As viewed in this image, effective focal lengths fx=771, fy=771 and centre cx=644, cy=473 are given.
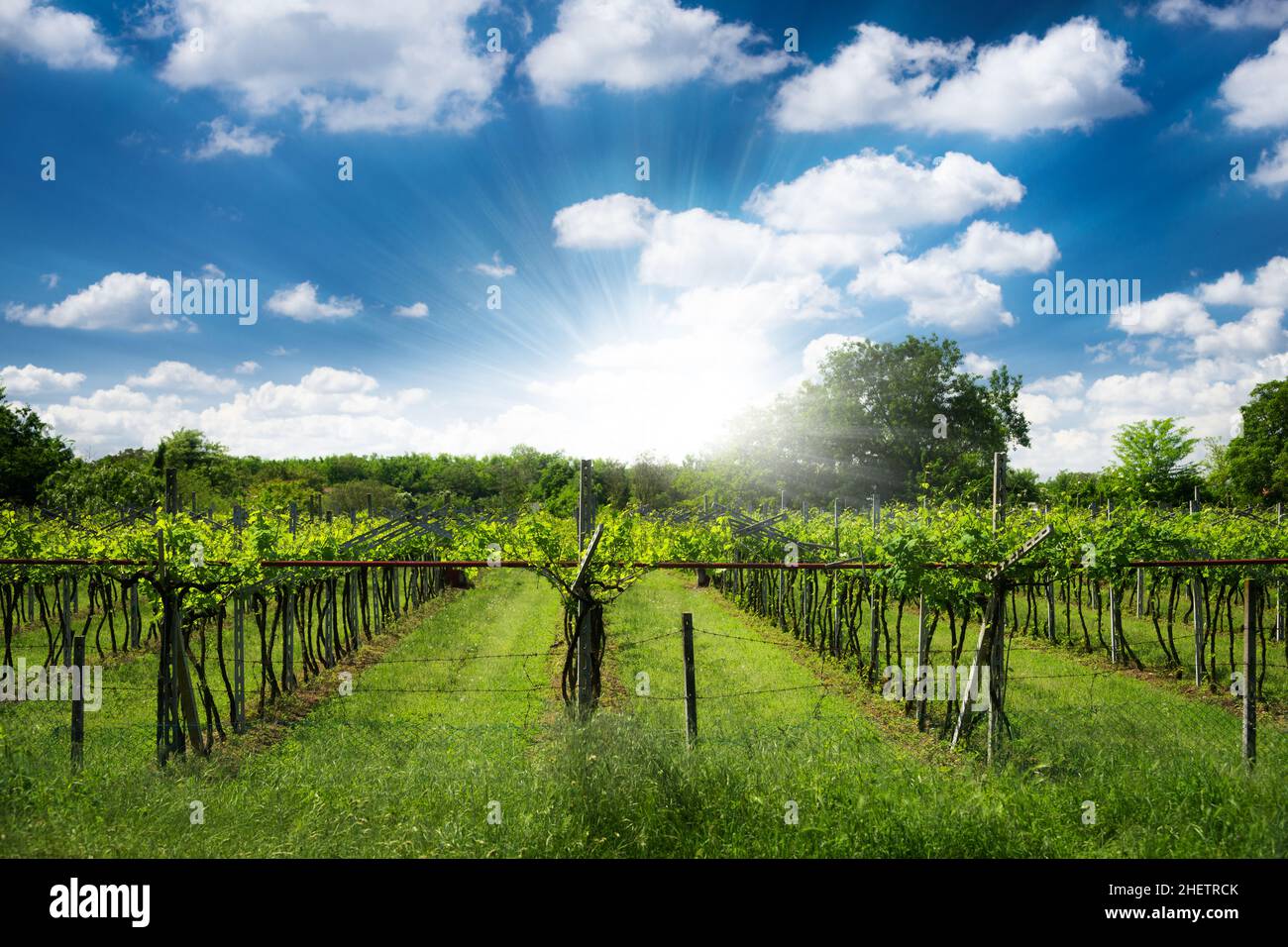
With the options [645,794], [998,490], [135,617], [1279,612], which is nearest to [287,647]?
[135,617]

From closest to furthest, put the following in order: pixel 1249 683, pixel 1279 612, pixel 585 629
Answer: pixel 1249 683 → pixel 585 629 → pixel 1279 612

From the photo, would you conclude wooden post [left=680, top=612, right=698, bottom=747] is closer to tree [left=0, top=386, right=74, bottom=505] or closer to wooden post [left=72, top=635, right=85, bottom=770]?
wooden post [left=72, top=635, right=85, bottom=770]

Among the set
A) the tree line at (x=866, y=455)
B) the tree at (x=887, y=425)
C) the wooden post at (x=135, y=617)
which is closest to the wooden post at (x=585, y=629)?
the wooden post at (x=135, y=617)

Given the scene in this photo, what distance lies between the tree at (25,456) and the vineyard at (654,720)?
121 ft

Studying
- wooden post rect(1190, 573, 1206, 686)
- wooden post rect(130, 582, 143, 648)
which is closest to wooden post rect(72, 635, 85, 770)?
wooden post rect(130, 582, 143, 648)

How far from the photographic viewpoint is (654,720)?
7316 millimetres

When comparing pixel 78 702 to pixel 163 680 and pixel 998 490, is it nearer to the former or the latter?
pixel 163 680

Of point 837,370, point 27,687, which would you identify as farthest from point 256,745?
point 837,370

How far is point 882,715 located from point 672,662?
352 centimetres

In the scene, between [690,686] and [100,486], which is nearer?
[690,686]

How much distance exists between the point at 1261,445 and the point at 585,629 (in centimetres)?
4185

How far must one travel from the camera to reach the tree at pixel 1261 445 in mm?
35719

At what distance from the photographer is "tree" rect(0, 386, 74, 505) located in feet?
138
